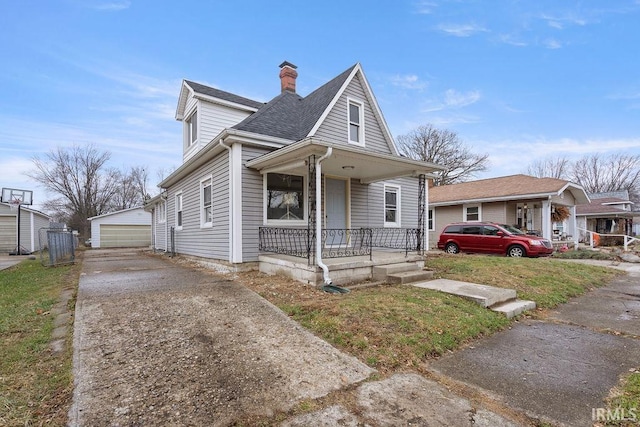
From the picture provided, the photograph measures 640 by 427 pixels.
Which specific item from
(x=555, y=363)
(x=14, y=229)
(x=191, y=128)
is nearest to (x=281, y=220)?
(x=191, y=128)

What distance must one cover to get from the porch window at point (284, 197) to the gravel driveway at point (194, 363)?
366 centimetres

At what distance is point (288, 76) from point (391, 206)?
22.1 ft

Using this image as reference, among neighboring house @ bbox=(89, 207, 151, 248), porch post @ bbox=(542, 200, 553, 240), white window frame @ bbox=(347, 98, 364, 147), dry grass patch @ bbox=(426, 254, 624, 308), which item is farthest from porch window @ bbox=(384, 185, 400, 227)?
neighboring house @ bbox=(89, 207, 151, 248)

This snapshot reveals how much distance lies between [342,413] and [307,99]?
1066 cm

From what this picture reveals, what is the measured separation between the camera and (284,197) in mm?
8586

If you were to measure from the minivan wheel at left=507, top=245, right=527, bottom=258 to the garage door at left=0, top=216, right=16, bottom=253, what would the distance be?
28.4m

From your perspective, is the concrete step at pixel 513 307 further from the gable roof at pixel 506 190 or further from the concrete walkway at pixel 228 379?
the gable roof at pixel 506 190

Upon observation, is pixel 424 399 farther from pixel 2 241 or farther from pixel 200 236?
pixel 2 241

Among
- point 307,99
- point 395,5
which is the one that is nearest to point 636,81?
point 395,5

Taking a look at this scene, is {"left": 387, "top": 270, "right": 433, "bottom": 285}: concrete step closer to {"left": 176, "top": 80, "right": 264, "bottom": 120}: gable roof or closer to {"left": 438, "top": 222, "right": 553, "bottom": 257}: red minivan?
{"left": 438, "top": 222, "right": 553, "bottom": 257}: red minivan

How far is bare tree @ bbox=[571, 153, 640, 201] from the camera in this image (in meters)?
39.2

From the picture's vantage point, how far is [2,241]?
18.9m

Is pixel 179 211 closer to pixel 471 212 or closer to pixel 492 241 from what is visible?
pixel 492 241

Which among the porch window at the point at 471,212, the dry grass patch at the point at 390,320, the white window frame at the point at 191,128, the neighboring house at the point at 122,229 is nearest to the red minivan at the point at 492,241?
the porch window at the point at 471,212
